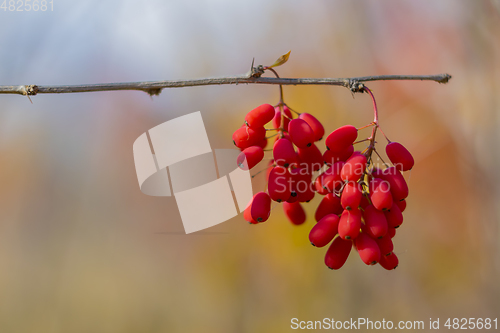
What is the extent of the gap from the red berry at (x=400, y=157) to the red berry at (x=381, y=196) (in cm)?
9

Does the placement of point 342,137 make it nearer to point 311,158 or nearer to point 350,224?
point 311,158

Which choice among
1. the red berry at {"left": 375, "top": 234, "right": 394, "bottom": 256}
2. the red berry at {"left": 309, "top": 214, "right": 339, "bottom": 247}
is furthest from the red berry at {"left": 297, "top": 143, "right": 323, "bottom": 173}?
the red berry at {"left": 375, "top": 234, "right": 394, "bottom": 256}

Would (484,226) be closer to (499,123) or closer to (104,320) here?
(499,123)

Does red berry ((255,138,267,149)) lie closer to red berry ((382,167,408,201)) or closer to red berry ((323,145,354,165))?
red berry ((323,145,354,165))

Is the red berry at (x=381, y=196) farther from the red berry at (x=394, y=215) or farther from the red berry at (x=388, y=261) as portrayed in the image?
the red berry at (x=388, y=261)

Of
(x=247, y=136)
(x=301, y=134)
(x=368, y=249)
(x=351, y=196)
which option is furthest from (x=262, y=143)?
(x=368, y=249)

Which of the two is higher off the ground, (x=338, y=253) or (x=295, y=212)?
(x=295, y=212)

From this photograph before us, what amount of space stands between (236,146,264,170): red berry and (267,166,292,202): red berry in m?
0.08

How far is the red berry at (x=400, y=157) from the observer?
105 centimetres

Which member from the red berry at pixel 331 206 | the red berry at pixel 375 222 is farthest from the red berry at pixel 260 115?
the red berry at pixel 375 222

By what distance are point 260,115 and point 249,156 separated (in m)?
0.15

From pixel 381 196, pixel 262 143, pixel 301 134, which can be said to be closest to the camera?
pixel 381 196

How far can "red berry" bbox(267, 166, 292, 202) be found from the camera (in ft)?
3.71

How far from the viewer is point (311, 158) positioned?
3.92 feet
